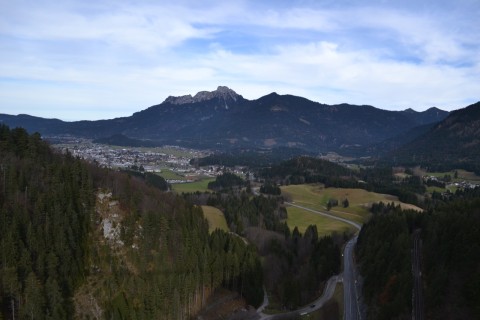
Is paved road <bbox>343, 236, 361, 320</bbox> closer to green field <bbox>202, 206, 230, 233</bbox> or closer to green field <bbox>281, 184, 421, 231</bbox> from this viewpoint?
green field <bbox>202, 206, 230, 233</bbox>

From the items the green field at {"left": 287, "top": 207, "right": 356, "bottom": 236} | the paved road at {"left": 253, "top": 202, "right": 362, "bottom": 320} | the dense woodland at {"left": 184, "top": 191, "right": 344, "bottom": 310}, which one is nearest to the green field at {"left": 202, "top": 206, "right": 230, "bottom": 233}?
the dense woodland at {"left": 184, "top": 191, "right": 344, "bottom": 310}

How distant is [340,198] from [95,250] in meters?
114

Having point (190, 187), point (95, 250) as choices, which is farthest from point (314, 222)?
point (95, 250)

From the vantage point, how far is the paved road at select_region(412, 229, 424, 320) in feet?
184

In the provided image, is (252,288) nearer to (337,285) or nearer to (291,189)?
(337,285)

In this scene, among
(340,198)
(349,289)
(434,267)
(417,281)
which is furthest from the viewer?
(340,198)

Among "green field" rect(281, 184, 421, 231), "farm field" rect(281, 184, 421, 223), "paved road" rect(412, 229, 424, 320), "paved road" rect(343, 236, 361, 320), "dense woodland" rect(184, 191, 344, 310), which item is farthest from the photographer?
"farm field" rect(281, 184, 421, 223)

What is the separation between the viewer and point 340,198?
527ft

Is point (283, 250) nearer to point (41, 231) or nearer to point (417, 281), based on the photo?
point (417, 281)

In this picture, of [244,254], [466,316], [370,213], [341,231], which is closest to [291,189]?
[370,213]

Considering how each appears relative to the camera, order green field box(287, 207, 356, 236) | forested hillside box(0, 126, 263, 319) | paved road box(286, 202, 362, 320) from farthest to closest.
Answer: green field box(287, 207, 356, 236) < paved road box(286, 202, 362, 320) < forested hillside box(0, 126, 263, 319)

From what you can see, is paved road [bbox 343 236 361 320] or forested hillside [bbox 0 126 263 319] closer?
forested hillside [bbox 0 126 263 319]

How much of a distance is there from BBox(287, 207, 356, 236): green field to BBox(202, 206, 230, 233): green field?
21.7m

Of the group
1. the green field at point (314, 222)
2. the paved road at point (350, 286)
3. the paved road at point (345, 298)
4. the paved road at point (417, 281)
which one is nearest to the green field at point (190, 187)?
the green field at point (314, 222)
